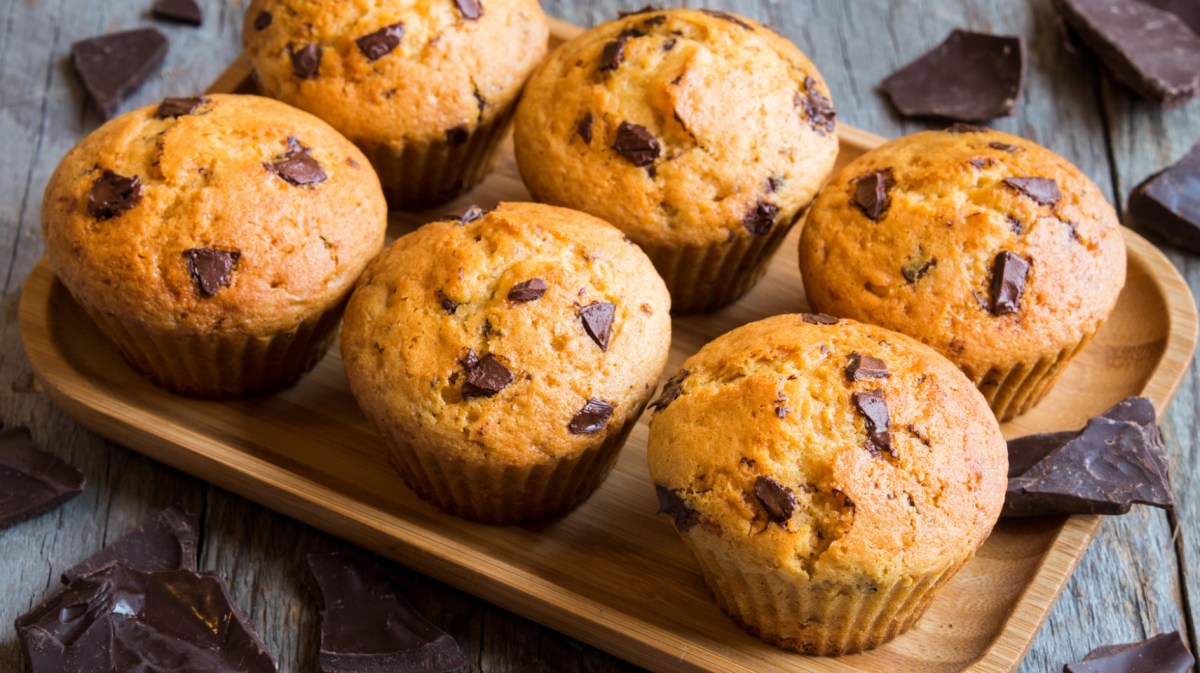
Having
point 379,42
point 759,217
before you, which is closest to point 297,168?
point 379,42

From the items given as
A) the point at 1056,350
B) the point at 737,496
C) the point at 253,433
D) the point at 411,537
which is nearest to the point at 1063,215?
the point at 1056,350

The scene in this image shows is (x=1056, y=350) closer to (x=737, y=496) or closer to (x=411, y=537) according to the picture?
(x=737, y=496)

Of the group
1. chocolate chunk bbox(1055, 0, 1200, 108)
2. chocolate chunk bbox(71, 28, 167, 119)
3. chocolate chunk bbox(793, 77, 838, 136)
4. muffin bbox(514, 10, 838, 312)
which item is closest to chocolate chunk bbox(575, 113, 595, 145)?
muffin bbox(514, 10, 838, 312)

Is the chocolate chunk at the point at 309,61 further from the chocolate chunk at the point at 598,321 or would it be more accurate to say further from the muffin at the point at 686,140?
the chocolate chunk at the point at 598,321

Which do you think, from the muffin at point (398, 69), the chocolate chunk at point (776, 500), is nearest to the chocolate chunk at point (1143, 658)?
the chocolate chunk at point (776, 500)

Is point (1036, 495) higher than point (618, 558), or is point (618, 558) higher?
point (1036, 495)

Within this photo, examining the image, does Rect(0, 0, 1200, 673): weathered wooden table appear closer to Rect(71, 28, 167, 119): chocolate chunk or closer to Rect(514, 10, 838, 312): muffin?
Rect(71, 28, 167, 119): chocolate chunk

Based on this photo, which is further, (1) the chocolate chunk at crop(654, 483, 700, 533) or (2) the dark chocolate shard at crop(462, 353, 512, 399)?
(2) the dark chocolate shard at crop(462, 353, 512, 399)
